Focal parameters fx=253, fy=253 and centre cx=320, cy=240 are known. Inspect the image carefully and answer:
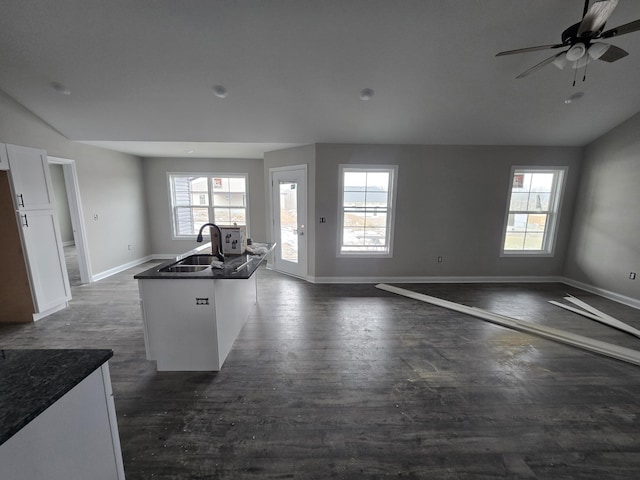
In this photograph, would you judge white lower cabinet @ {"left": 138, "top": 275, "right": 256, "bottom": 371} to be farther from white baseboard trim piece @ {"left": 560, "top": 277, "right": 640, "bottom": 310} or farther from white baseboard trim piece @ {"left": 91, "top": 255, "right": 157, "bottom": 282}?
white baseboard trim piece @ {"left": 560, "top": 277, "right": 640, "bottom": 310}

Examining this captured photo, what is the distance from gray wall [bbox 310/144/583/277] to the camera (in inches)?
173

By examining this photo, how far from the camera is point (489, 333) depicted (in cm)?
295

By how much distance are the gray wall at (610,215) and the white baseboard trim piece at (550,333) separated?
1949mm

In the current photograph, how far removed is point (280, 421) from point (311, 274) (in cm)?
297

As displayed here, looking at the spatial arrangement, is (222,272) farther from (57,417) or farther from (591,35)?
(591,35)

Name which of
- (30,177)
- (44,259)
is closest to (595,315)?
(44,259)

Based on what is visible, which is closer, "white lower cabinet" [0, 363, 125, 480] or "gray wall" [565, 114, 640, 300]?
"white lower cabinet" [0, 363, 125, 480]

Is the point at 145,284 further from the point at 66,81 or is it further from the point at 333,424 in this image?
the point at 66,81

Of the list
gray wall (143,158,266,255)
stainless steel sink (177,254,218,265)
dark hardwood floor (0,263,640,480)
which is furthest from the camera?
gray wall (143,158,266,255)

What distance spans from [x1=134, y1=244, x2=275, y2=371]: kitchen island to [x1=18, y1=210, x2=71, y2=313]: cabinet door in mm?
2221

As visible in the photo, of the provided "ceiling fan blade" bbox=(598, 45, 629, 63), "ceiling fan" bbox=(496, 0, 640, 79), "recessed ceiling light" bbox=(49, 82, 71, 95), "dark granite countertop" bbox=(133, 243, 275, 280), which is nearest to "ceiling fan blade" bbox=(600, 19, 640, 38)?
"ceiling fan" bbox=(496, 0, 640, 79)

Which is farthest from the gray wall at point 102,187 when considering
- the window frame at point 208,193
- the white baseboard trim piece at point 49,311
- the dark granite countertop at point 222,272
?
the dark granite countertop at point 222,272

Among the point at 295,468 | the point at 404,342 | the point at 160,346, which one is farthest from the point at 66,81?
the point at 404,342

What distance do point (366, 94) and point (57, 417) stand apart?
3701mm
